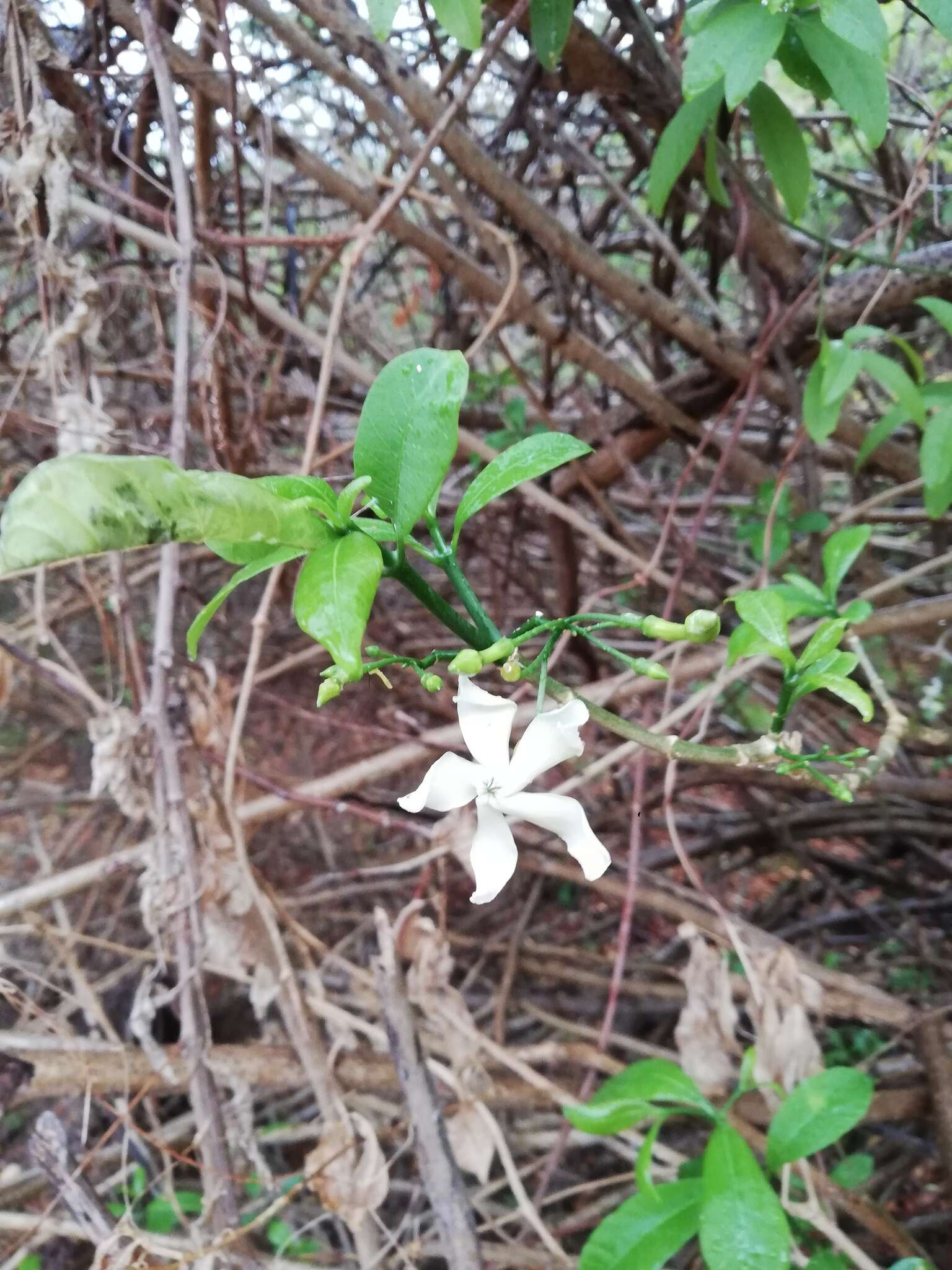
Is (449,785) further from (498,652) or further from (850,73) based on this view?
(850,73)

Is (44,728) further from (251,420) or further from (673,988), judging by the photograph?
(673,988)

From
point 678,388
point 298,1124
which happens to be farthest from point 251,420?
point 298,1124

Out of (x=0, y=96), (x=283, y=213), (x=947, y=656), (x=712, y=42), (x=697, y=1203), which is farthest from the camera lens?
(x=283, y=213)

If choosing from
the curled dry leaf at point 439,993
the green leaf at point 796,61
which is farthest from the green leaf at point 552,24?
the curled dry leaf at point 439,993

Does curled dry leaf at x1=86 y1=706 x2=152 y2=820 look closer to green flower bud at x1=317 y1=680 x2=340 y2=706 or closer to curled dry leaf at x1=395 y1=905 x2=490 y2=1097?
curled dry leaf at x1=395 y1=905 x2=490 y2=1097

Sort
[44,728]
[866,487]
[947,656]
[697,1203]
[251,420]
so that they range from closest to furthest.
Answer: [697,1203] < [251,420] < [947,656] < [866,487] < [44,728]

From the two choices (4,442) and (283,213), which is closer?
(283,213)
